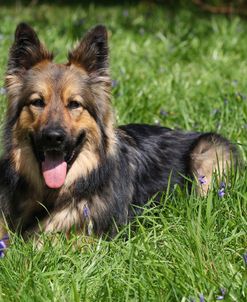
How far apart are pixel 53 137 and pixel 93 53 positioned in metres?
0.80

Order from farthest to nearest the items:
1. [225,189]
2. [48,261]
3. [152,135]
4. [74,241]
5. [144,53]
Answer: [144,53]
[152,135]
[225,189]
[74,241]
[48,261]

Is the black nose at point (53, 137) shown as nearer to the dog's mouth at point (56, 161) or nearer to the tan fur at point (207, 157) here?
the dog's mouth at point (56, 161)

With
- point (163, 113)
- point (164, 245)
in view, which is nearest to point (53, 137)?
point (164, 245)

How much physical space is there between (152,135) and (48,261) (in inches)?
77.4

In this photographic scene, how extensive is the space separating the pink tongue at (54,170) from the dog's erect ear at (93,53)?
70 cm

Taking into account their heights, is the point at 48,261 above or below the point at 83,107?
below

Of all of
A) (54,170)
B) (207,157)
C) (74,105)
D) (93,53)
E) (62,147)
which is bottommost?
(207,157)

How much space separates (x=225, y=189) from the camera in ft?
14.7

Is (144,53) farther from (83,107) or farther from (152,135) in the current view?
(83,107)

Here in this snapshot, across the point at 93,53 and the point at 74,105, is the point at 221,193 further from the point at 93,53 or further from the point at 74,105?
the point at 93,53

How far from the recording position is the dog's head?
447 centimetres

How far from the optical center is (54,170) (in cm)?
456

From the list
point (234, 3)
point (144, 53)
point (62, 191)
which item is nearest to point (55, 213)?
point (62, 191)

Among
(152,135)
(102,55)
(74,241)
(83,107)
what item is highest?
(102,55)
